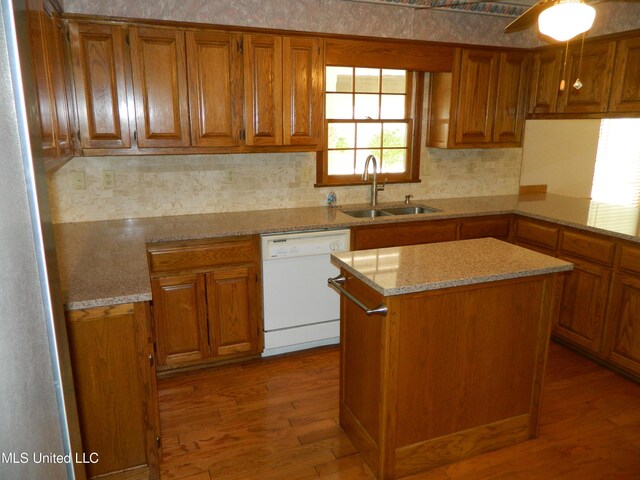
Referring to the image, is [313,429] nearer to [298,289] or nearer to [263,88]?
[298,289]

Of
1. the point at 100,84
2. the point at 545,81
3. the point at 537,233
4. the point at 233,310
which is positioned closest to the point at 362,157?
the point at 537,233

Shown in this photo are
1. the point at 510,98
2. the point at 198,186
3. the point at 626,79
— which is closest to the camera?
the point at 626,79

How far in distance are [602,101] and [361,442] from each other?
9.72 feet

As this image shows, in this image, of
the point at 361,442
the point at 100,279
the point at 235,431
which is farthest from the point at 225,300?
the point at 361,442

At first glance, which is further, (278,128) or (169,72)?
(278,128)

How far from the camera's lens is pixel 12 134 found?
0.69 metres

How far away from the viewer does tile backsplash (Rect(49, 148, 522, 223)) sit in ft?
10.2

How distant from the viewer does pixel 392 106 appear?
153 inches

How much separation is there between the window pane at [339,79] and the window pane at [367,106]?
13 cm

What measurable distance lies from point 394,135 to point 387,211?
27.2 inches

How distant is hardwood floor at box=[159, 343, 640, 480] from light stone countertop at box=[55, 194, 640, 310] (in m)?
0.93

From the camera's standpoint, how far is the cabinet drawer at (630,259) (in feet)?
9.13

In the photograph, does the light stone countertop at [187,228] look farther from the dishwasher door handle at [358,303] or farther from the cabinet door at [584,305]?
the dishwasher door handle at [358,303]

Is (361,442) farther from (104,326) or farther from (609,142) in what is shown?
(609,142)
